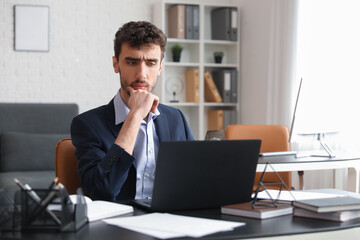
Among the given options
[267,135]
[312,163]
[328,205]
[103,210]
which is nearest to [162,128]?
[103,210]

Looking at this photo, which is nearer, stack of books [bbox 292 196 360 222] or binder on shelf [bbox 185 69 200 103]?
stack of books [bbox 292 196 360 222]

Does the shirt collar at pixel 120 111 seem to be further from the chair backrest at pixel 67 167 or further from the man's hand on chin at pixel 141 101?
the chair backrest at pixel 67 167

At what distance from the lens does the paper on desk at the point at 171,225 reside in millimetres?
1098

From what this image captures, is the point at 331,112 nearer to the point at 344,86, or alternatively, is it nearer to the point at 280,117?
the point at 344,86

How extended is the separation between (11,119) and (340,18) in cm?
294

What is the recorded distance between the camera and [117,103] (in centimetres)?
193

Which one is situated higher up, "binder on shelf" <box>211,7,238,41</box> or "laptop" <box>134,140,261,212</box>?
"binder on shelf" <box>211,7,238,41</box>

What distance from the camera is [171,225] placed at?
45.7 inches

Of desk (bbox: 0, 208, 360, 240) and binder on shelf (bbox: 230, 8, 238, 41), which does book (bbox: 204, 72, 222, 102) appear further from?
desk (bbox: 0, 208, 360, 240)

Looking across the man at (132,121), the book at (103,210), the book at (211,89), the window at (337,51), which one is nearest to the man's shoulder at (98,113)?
the man at (132,121)

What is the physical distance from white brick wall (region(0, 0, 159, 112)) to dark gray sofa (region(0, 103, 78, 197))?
23 cm

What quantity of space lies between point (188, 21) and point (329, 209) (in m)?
4.14

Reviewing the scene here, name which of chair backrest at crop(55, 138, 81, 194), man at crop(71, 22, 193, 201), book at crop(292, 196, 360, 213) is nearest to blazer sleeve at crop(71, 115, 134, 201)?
man at crop(71, 22, 193, 201)

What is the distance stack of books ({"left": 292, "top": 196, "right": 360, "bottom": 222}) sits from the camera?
1271 mm
